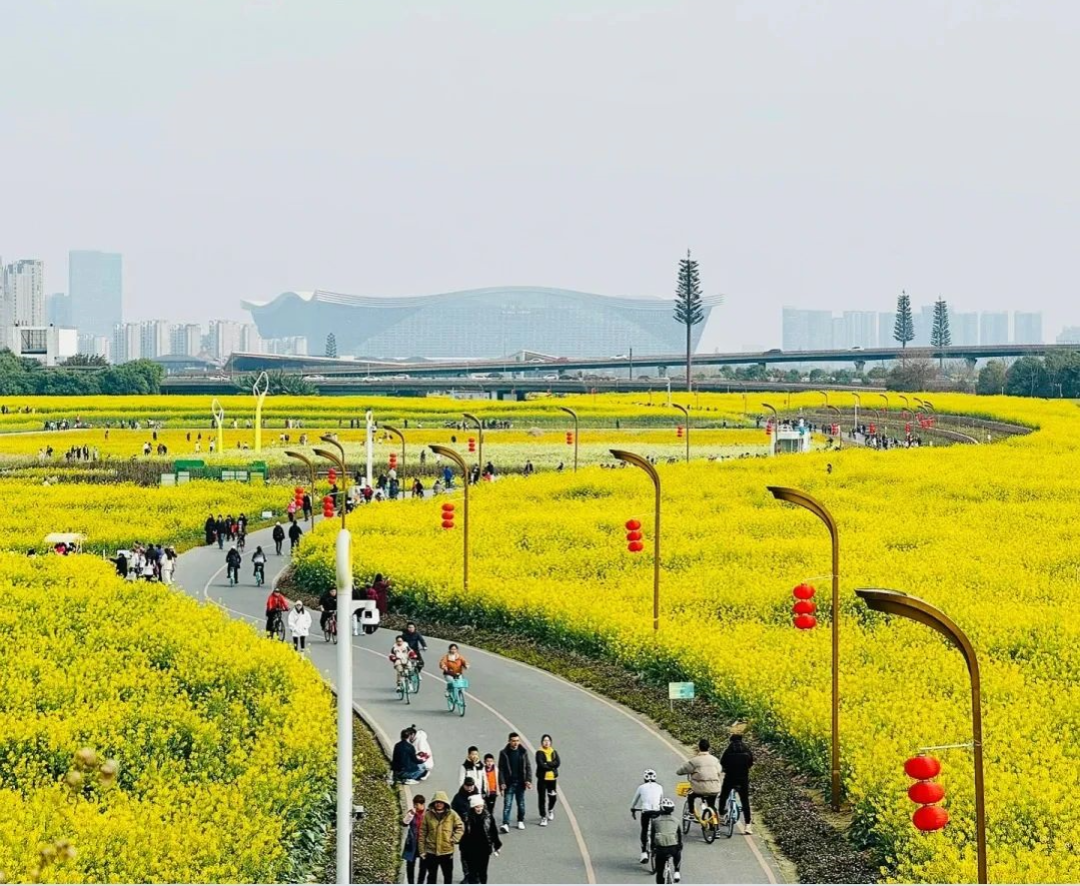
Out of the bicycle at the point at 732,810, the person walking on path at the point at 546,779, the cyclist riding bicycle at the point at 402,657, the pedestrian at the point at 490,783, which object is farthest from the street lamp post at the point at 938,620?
the cyclist riding bicycle at the point at 402,657

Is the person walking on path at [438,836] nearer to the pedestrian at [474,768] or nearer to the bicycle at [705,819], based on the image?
the pedestrian at [474,768]

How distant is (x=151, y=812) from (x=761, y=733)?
11721mm

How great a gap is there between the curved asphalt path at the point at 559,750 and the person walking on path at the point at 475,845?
2.27 feet

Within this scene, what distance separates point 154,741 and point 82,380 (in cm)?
14565

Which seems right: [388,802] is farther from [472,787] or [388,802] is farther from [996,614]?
[996,614]

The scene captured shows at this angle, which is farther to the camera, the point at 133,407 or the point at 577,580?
the point at 133,407

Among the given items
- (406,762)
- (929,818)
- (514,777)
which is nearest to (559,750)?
(406,762)

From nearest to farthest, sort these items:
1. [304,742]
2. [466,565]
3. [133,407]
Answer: [304,742]
[466,565]
[133,407]

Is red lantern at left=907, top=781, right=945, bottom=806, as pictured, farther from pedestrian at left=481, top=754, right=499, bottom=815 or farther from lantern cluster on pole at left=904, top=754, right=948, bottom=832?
pedestrian at left=481, top=754, right=499, bottom=815

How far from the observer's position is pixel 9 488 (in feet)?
245

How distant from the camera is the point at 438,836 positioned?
857 inches

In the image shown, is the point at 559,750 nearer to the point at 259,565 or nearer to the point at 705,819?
the point at 705,819

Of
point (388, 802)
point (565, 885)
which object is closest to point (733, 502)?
point (388, 802)

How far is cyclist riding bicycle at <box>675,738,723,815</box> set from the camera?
963 inches
